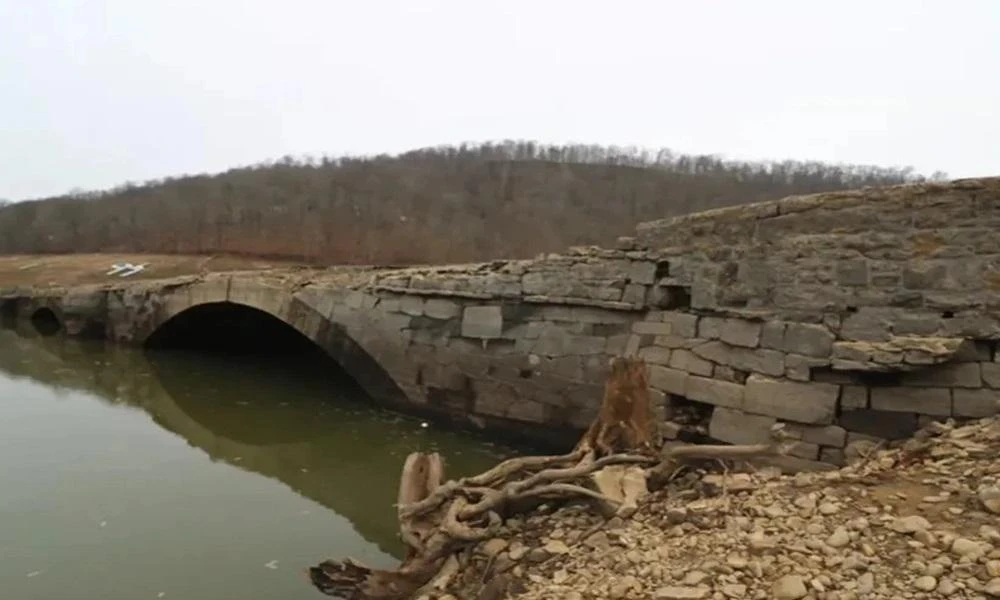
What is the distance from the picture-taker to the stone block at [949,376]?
14.7ft

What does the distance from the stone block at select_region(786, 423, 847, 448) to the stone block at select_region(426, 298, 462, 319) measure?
4.05 m

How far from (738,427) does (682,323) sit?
107cm

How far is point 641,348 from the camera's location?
6.53 m

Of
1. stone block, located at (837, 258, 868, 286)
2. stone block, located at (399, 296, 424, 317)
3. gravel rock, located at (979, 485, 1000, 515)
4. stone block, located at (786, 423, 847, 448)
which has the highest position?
stone block, located at (837, 258, 868, 286)

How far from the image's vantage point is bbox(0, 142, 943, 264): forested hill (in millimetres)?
20781

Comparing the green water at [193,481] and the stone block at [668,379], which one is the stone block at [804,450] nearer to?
the stone block at [668,379]

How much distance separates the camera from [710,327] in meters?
5.89

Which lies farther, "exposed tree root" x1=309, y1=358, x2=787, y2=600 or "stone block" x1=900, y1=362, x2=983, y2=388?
"stone block" x1=900, y1=362, x2=983, y2=388

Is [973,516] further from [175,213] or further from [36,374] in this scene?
[175,213]

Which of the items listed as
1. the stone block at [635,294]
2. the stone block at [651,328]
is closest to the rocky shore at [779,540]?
the stone block at [651,328]

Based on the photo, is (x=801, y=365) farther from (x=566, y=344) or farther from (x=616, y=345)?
(x=566, y=344)

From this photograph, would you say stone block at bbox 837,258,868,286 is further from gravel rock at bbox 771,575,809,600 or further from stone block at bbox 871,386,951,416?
gravel rock at bbox 771,575,809,600

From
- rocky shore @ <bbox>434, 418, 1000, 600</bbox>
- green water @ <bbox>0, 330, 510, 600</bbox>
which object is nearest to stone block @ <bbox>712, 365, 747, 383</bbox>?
rocky shore @ <bbox>434, 418, 1000, 600</bbox>

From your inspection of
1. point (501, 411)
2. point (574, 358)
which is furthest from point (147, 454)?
point (574, 358)
